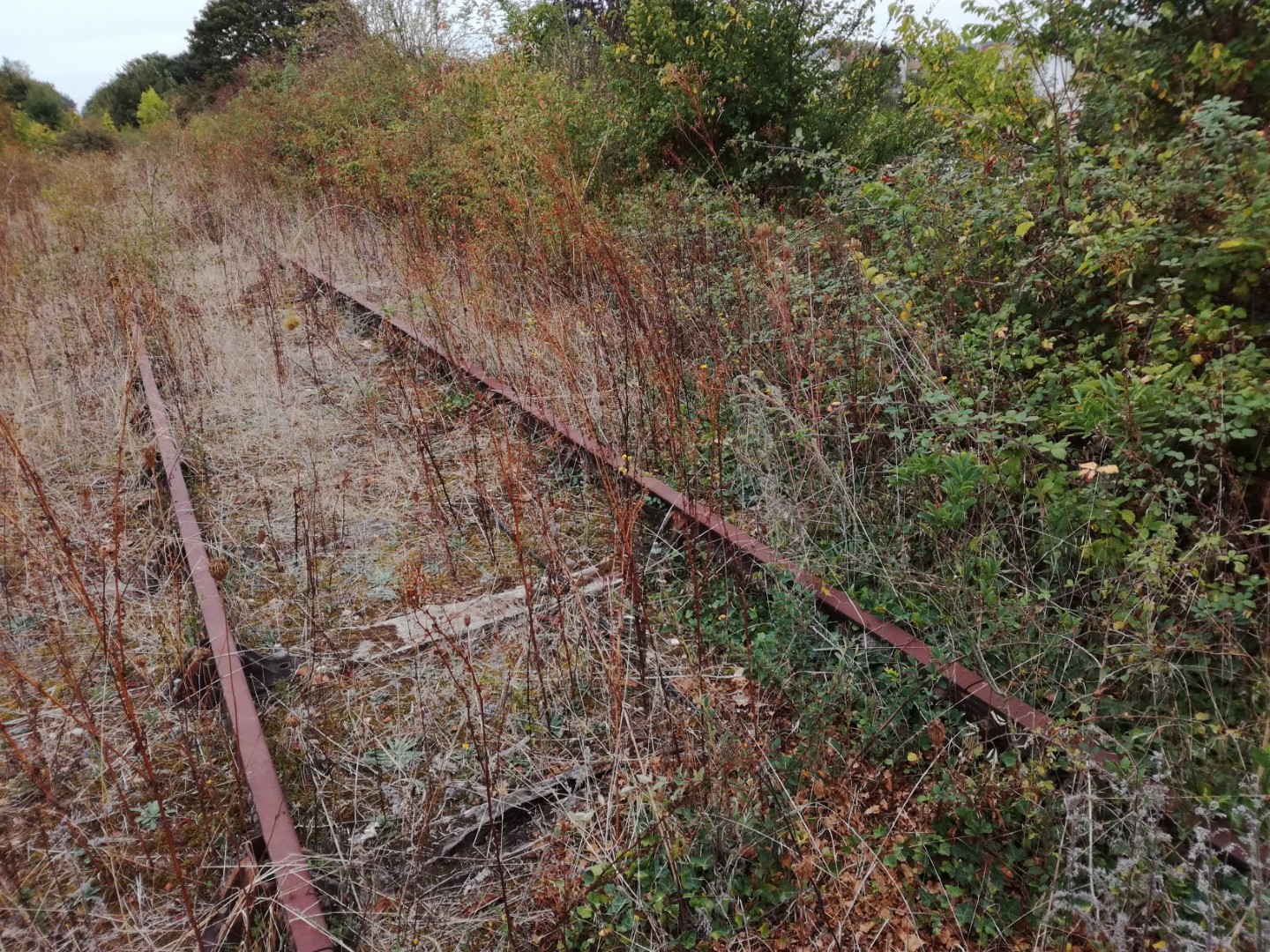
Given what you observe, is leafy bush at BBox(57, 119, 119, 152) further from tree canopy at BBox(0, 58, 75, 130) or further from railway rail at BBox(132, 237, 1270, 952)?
railway rail at BBox(132, 237, 1270, 952)

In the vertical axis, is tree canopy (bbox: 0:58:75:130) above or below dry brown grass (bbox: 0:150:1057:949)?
above

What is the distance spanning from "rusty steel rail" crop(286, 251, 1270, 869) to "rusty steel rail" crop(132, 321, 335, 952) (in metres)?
1.49

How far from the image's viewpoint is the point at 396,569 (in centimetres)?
332

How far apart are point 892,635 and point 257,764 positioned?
6.72ft

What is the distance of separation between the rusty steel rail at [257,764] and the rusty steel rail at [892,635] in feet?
4.89

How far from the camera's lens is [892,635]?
95.0 inches

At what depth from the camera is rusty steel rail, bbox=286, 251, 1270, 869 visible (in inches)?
68.0

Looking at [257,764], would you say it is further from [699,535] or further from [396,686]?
[699,535]

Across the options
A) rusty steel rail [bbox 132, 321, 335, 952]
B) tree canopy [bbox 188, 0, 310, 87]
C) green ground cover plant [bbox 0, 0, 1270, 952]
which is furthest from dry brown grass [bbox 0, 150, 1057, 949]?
tree canopy [bbox 188, 0, 310, 87]

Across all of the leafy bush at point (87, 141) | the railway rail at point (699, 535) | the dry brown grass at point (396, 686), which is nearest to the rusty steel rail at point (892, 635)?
the railway rail at point (699, 535)

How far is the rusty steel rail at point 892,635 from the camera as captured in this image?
1.73 metres

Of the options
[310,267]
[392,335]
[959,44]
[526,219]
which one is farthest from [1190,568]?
[310,267]

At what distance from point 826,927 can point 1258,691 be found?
1250 mm

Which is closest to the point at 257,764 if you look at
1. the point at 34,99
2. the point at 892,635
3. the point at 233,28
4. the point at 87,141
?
the point at 892,635
